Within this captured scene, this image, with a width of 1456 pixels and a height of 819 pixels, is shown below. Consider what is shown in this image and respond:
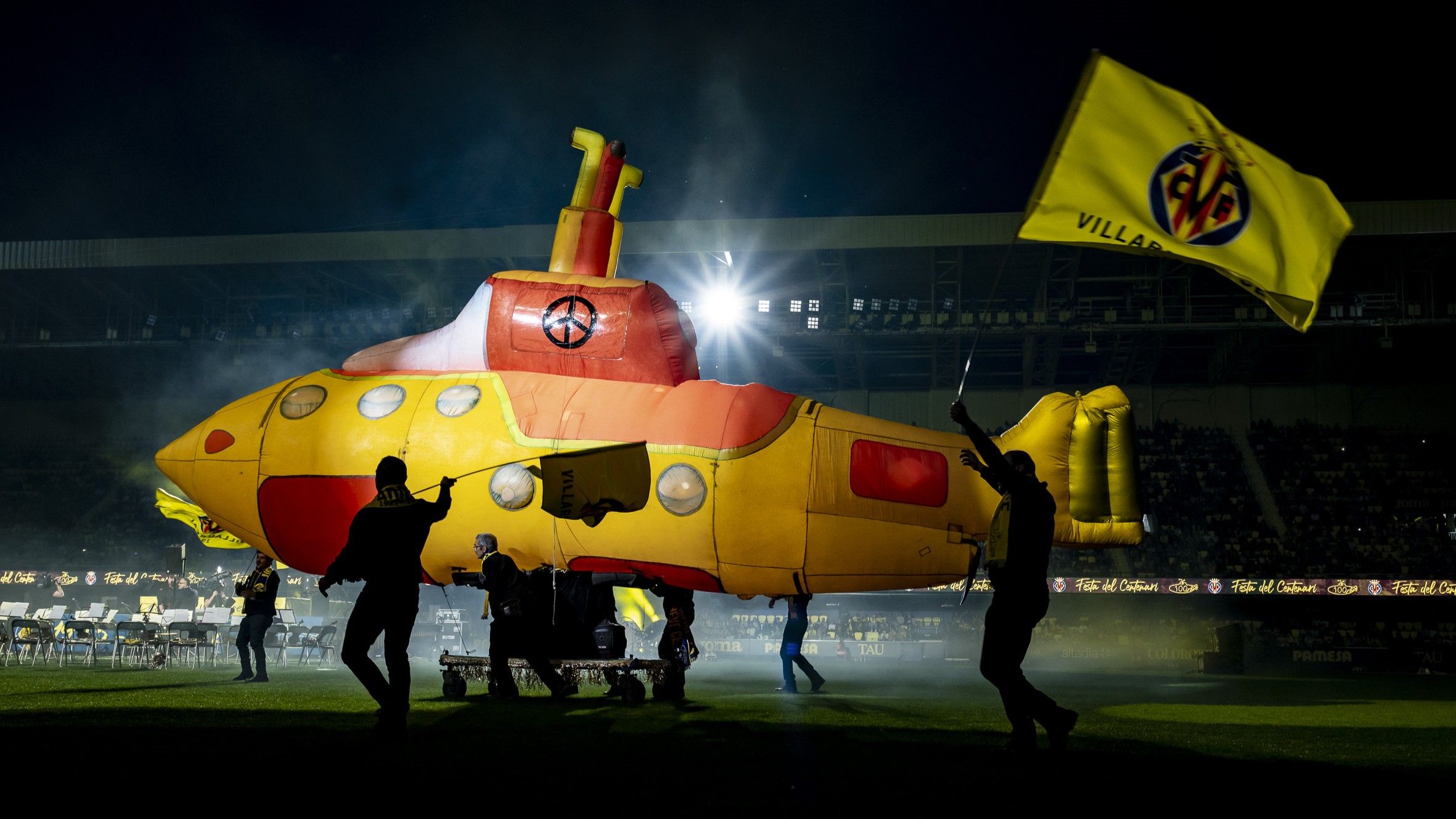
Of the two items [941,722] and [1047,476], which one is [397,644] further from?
[1047,476]

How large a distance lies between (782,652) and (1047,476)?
4.61 meters

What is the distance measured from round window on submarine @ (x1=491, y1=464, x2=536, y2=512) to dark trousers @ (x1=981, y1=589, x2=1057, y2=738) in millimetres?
4409

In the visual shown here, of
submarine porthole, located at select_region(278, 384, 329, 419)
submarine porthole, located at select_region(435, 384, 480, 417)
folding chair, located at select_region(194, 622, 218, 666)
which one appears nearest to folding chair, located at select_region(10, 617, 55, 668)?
folding chair, located at select_region(194, 622, 218, 666)

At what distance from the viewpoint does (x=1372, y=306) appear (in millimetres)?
29391

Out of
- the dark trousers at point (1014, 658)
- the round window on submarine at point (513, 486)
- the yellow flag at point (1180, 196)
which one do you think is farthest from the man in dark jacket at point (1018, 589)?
the round window on submarine at point (513, 486)

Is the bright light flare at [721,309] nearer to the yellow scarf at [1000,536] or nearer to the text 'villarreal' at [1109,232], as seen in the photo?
the text 'villarreal' at [1109,232]

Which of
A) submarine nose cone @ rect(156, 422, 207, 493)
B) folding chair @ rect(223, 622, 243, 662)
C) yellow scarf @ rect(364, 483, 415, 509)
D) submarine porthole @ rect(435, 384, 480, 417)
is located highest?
submarine porthole @ rect(435, 384, 480, 417)

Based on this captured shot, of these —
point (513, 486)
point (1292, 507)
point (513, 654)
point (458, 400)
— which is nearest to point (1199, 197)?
point (513, 486)

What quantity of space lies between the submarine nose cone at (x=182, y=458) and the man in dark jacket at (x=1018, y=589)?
23.4 feet

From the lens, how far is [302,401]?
10250 millimetres

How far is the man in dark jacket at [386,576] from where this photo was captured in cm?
670

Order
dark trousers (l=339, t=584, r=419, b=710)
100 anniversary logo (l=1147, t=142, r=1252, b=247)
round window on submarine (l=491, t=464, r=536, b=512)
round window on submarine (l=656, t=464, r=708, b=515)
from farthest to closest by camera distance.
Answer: round window on submarine (l=491, t=464, r=536, b=512), round window on submarine (l=656, t=464, r=708, b=515), 100 anniversary logo (l=1147, t=142, r=1252, b=247), dark trousers (l=339, t=584, r=419, b=710)

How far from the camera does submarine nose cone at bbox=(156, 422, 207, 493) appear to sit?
10.4 metres

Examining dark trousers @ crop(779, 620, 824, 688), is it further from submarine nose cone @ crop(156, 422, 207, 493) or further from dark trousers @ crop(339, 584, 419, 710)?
dark trousers @ crop(339, 584, 419, 710)
